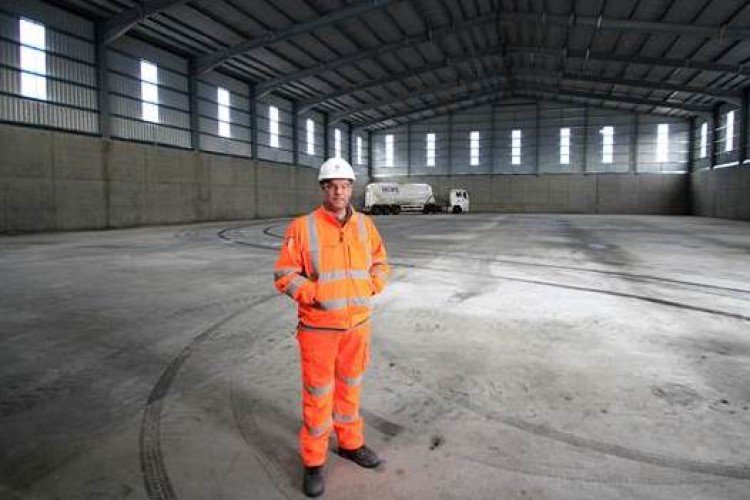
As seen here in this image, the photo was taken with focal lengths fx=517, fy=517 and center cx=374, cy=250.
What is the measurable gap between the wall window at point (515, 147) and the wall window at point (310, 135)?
60.3 ft

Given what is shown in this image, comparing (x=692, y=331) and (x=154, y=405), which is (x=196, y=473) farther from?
(x=692, y=331)

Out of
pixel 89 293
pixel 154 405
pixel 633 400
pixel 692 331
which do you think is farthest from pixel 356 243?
pixel 89 293

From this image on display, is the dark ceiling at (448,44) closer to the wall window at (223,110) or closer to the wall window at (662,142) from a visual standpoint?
the wall window at (223,110)

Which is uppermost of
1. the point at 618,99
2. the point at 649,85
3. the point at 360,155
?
the point at 618,99

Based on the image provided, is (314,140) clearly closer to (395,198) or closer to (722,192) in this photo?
(395,198)

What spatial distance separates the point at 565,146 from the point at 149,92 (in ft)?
112

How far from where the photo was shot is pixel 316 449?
2.89 m

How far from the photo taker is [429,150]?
4881cm

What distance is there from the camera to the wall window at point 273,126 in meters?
34.5

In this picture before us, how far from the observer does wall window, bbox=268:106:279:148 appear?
34531 mm

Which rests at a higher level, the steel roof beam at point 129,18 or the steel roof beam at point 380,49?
the steel roof beam at point 380,49

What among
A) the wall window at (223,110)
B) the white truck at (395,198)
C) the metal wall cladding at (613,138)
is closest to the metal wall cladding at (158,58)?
the wall window at (223,110)

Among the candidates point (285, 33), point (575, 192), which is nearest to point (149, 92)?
point (285, 33)

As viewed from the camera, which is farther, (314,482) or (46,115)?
(46,115)
